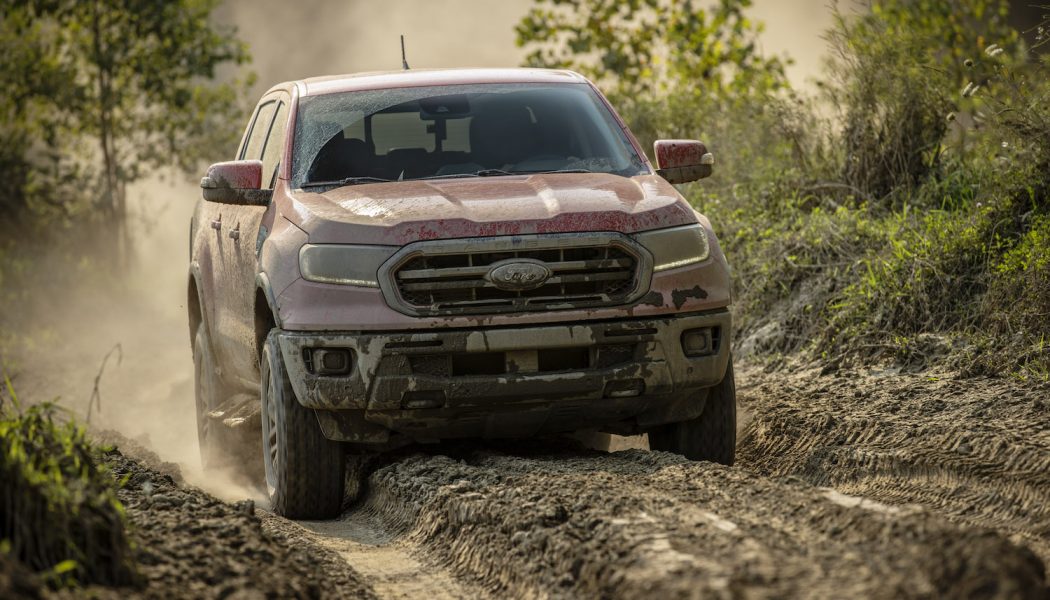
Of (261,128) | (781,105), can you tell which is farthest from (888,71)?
(261,128)

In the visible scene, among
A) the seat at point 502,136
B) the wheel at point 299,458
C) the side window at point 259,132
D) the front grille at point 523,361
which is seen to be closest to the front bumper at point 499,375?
the front grille at point 523,361

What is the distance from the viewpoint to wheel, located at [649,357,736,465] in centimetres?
661

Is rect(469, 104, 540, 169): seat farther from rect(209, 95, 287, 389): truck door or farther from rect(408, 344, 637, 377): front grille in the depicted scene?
rect(408, 344, 637, 377): front grille

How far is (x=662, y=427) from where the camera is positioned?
6.83 metres

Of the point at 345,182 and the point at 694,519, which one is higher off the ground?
the point at 345,182

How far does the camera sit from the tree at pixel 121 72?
1925 centimetres

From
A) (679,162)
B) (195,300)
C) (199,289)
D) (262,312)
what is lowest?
(195,300)

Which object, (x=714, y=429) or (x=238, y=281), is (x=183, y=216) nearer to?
(x=238, y=281)

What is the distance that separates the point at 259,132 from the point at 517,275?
114 inches

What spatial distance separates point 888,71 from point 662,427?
17.1 ft

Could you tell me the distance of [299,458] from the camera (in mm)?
6324

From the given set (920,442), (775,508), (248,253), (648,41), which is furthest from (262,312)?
(648,41)

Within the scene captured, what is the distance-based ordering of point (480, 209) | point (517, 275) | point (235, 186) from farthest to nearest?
point (235, 186) < point (480, 209) < point (517, 275)

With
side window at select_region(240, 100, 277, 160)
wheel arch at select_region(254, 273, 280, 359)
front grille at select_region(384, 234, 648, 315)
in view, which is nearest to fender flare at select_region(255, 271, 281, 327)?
wheel arch at select_region(254, 273, 280, 359)
